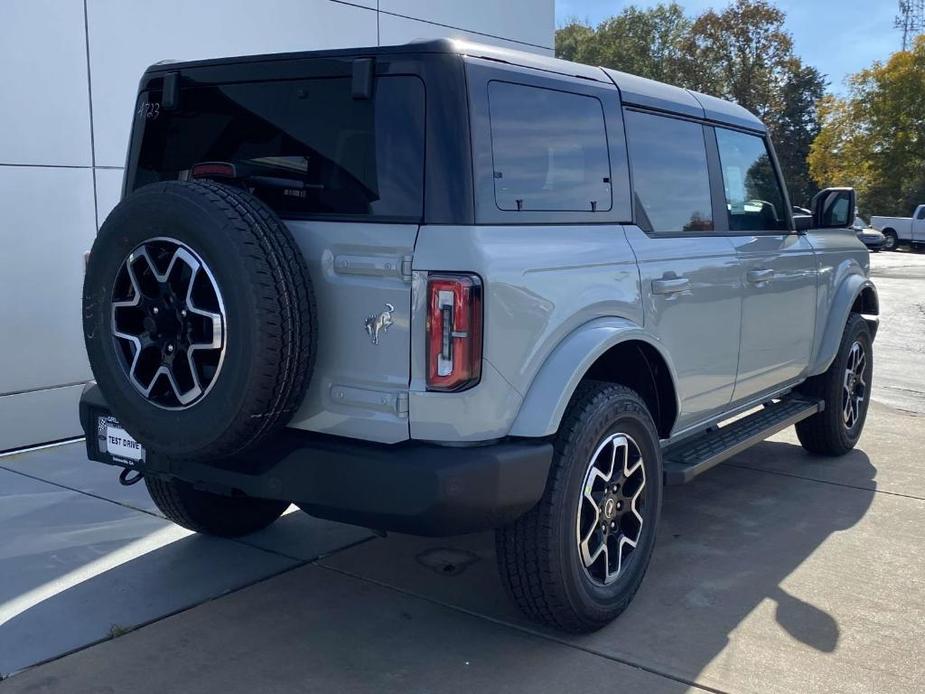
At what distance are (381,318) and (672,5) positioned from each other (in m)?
55.4

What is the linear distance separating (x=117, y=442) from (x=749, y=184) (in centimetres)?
331

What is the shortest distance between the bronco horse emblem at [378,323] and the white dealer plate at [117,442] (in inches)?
40.6

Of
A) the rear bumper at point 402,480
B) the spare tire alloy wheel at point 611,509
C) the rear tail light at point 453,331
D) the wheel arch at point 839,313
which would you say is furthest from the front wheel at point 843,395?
the rear tail light at point 453,331

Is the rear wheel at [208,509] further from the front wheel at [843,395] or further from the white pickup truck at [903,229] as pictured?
the white pickup truck at [903,229]

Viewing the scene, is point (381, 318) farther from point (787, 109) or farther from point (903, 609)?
point (787, 109)

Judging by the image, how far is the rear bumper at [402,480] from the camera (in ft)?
9.61

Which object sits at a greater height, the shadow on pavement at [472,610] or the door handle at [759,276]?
the door handle at [759,276]

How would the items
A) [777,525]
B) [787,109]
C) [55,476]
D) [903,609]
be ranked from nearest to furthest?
[903,609], [777,525], [55,476], [787,109]

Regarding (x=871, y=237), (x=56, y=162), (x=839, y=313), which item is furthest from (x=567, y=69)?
(x=871, y=237)

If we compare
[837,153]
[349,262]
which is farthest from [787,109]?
[349,262]

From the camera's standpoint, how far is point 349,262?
3.09m

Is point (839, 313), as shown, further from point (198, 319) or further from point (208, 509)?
point (198, 319)

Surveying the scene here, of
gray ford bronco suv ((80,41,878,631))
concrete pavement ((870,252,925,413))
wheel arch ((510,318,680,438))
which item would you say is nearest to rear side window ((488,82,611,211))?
gray ford bronco suv ((80,41,878,631))

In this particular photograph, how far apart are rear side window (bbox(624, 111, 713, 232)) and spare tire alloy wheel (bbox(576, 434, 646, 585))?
3.15 ft
